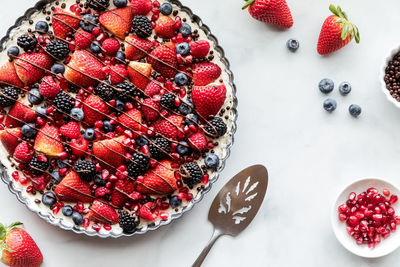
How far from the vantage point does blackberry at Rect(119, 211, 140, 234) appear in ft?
8.17

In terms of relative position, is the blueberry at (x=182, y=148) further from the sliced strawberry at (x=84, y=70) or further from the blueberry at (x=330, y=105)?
the blueberry at (x=330, y=105)

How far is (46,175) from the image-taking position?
8.39 feet

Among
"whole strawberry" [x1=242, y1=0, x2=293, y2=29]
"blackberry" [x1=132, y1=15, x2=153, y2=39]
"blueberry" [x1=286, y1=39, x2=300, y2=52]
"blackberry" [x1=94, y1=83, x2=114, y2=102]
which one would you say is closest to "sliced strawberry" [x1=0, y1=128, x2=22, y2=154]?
"blackberry" [x1=94, y1=83, x2=114, y2=102]

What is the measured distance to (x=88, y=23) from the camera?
8.38 feet

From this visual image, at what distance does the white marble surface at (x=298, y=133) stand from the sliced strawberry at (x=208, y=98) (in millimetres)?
317

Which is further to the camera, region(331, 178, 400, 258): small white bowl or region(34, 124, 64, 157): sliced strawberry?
region(331, 178, 400, 258): small white bowl

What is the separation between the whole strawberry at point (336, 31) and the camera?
2660 millimetres

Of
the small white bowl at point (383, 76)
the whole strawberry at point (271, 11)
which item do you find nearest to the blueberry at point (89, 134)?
the whole strawberry at point (271, 11)

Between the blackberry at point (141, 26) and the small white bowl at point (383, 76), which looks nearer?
the blackberry at point (141, 26)

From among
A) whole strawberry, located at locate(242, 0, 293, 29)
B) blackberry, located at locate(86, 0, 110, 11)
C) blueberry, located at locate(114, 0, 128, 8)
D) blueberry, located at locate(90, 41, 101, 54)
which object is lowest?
blueberry, located at locate(90, 41, 101, 54)

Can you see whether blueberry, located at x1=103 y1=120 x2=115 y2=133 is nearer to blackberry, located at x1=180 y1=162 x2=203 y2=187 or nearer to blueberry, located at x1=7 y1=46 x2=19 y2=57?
blackberry, located at x1=180 y1=162 x2=203 y2=187

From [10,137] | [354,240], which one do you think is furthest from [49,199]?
[354,240]

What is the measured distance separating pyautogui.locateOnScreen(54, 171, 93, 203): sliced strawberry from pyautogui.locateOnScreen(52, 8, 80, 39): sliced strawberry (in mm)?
721

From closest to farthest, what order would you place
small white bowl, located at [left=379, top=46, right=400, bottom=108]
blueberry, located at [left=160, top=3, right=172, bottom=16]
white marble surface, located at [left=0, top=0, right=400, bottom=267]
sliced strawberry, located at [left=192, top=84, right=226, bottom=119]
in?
sliced strawberry, located at [left=192, top=84, right=226, bottom=119]
blueberry, located at [left=160, top=3, right=172, bottom=16]
small white bowl, located at [left=379, top=46, right=400, bottom=108]
white marble surface, located at [left=0, top=0, right=400, bottom=267]
